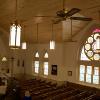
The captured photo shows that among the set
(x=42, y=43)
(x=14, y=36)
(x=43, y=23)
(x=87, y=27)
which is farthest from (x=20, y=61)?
(x=14, y=36)

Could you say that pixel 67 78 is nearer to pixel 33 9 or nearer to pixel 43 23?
pixel 43 23

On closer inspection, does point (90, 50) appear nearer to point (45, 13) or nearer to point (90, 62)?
point (90, 62)

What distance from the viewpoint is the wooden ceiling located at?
830cm

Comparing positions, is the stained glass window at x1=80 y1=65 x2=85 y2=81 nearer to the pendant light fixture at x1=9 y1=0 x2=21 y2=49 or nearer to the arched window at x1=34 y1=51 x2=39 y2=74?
the arched window at x1=34 y1=51 x2=39 y2=74

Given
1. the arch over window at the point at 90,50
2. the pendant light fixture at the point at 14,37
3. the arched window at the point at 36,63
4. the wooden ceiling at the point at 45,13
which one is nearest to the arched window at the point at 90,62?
the arch over window at the point at 90,50

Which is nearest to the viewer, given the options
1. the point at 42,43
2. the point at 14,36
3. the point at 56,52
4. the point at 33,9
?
the point at 14,36

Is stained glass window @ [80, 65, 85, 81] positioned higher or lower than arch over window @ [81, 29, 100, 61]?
lower

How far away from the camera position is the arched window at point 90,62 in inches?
469

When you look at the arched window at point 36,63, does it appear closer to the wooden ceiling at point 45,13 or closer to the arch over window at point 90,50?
the wooden ceiling at point 45,13

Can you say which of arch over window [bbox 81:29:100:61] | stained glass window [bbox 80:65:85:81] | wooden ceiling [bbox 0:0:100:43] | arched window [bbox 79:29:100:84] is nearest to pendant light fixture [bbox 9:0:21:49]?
wooden ceiling [bbox 0:0:100:43]

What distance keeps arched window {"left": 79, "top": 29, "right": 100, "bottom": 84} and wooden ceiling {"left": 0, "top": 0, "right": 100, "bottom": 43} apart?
954 mm

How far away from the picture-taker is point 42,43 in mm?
15531

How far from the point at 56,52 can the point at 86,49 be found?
2215 mm

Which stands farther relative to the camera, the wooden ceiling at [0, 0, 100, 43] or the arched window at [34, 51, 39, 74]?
the arched window at [34, 51, 39, 74]
